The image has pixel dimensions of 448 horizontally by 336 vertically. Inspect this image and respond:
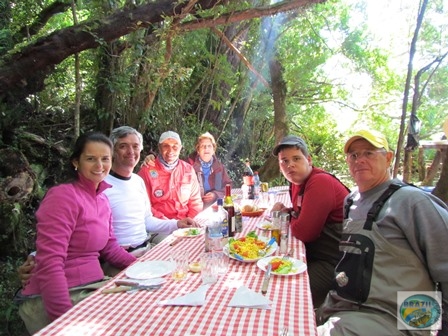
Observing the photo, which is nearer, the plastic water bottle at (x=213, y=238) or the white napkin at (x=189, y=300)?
the white napkin at (x=189, y=300)

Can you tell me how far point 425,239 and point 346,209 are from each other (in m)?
0.57

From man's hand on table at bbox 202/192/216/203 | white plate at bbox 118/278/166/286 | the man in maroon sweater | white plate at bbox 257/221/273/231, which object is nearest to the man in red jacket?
man's hand on table at bbox 202/192/216/203

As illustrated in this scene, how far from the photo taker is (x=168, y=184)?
3.74m

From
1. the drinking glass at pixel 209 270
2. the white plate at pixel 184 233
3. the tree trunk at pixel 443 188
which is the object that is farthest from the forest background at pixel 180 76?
the drinking glass at pixel 209 270

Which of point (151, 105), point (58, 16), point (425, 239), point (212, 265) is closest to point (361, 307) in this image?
point (425, 239)

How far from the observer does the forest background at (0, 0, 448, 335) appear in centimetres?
403

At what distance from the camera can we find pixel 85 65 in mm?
4848

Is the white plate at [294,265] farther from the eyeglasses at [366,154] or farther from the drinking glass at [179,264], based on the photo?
the eyeglasses at [366,154]

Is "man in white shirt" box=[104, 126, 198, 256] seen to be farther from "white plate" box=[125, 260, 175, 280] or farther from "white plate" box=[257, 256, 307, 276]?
"white plate" box=[257, 256, 307, 276]

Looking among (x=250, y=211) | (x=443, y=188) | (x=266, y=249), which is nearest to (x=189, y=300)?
(x=266, y=249)

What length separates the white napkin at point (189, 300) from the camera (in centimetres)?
141

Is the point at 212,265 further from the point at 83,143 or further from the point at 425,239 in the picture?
the point at 83,143

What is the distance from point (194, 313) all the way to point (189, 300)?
0.09m

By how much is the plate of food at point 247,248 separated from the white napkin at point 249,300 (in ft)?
1.37
